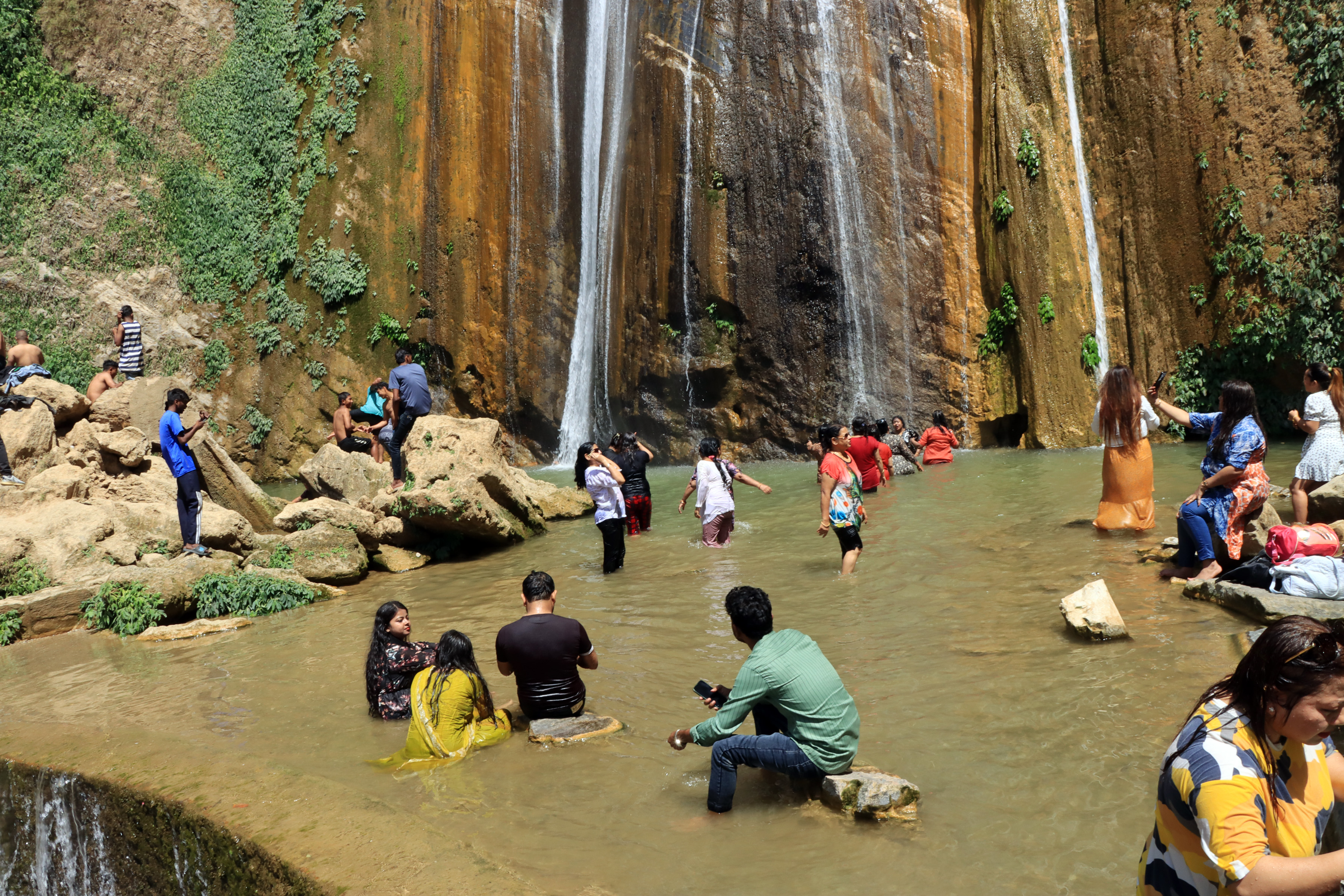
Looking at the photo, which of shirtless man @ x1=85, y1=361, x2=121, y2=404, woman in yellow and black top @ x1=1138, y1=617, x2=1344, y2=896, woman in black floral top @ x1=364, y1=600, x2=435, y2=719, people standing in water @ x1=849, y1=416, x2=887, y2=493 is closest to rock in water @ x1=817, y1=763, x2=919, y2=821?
woman in yellow and black top @ x1=1138, y1=617, x2=1344, y2=896

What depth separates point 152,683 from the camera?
25.6ft

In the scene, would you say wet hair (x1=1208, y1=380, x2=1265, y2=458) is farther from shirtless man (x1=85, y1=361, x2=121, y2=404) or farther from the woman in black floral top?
shirtless man (x1=85, y1=361, x2=121, y2=404)

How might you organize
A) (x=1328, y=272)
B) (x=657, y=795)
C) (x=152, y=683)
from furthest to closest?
1. (x=1328, y=272)
2. (x=152, y=683)
3. (x=657, y=795)

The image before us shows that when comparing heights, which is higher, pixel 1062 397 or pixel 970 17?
pixel 970 17

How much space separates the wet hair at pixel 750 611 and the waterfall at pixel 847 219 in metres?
16.3

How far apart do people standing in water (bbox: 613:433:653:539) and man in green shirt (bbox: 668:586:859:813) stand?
7.53 meters

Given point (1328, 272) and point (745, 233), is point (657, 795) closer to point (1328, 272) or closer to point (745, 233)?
point (1328, 272)

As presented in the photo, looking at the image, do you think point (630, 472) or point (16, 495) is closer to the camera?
point (16, 495)

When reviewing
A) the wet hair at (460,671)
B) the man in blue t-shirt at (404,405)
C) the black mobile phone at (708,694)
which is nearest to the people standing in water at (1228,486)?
the black mobile phone at (708,694)

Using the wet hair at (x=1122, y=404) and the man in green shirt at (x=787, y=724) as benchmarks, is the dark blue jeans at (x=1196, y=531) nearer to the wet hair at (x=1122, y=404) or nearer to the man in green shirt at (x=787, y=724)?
the wet hair at (x=1122, y=404)

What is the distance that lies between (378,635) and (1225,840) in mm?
5200

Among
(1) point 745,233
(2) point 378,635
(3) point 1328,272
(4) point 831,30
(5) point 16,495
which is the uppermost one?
(4) point 831,30

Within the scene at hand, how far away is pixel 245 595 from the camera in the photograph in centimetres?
1026

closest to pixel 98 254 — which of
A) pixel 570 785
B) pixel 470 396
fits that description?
pixel 470 396
